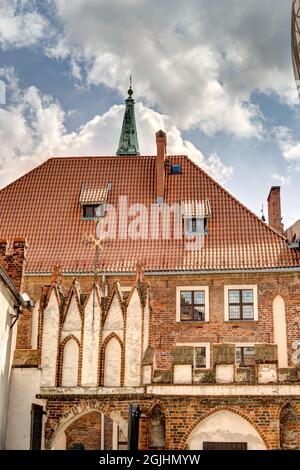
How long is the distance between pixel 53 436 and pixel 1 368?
199 cm

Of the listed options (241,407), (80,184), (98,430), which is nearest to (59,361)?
(241,407)

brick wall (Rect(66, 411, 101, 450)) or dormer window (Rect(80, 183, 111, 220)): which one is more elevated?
dormer window (Rect(80, 183, 111, 220))

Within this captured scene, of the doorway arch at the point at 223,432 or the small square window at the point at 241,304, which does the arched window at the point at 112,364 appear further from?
the small square window at the point at 241,304

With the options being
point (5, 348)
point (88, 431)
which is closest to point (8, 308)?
point (5, 348)

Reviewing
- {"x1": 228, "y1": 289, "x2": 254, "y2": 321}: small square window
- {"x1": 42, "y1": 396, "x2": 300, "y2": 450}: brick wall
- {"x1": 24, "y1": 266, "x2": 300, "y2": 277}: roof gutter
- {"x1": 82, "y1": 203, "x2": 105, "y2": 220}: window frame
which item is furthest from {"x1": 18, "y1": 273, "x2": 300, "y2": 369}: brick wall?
{"x1": 42, "y1": 396, "x2": 300, "y2": 450}: brick wall

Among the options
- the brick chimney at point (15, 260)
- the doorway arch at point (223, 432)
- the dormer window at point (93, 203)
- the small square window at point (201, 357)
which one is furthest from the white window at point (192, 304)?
the doorway arch at point (223, 432)

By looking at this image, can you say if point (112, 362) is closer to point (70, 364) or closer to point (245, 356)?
point (70, 364)

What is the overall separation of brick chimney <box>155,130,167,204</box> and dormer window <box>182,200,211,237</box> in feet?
3.64

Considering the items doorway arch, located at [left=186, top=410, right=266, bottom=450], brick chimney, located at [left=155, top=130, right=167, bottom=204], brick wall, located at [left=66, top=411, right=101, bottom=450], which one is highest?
brick chimney, located at [left=155, top=130, right=167, bottom=204]

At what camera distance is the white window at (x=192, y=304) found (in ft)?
84.3

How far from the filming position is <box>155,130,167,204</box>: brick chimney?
29356 mm

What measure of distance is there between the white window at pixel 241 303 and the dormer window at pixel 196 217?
10.1 feet

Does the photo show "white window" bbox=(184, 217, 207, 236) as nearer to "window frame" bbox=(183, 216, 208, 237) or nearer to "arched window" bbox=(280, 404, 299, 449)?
"window frame" bbox=(183, 216, 208, 237)

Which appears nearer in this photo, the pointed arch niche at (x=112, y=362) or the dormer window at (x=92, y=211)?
the pointed arch niche at (x=112, y=362)
